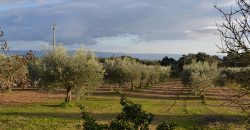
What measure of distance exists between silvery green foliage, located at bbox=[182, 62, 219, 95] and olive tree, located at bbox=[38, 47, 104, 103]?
1974 cm

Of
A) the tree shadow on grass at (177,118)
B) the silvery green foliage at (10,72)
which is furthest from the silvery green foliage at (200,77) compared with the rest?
the silvery green foliage at (10,72)

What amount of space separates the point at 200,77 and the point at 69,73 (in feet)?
75.2

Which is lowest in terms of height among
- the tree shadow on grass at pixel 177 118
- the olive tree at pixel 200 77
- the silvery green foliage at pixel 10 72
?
the tree shadow on grass at pixel 177 118

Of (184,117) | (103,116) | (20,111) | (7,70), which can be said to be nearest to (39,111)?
(20,111)

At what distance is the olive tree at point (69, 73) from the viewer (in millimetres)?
40656

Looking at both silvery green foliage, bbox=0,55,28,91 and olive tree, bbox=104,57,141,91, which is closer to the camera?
silvery green foliage, bbox=0,55,28,91

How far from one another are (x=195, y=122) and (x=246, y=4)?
23083mm

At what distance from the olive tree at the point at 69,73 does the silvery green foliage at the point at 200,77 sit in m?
19.7

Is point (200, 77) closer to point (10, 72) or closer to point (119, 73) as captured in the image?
point (119, 73)

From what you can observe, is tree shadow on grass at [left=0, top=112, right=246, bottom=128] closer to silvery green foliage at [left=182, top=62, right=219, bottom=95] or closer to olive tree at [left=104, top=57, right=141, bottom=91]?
silvery green foliage at [left=182, top=62, right=219, bottom=95]

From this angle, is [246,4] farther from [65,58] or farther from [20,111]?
[65,58]

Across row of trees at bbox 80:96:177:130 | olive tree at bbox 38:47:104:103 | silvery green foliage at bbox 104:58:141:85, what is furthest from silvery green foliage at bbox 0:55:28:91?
silvery green foliage at bbox 104:58:141:85

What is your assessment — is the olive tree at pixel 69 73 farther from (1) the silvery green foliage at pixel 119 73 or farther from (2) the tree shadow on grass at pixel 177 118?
(1) the silvery green foliage at pixel 119 73

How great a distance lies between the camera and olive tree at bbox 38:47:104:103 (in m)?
40.7
